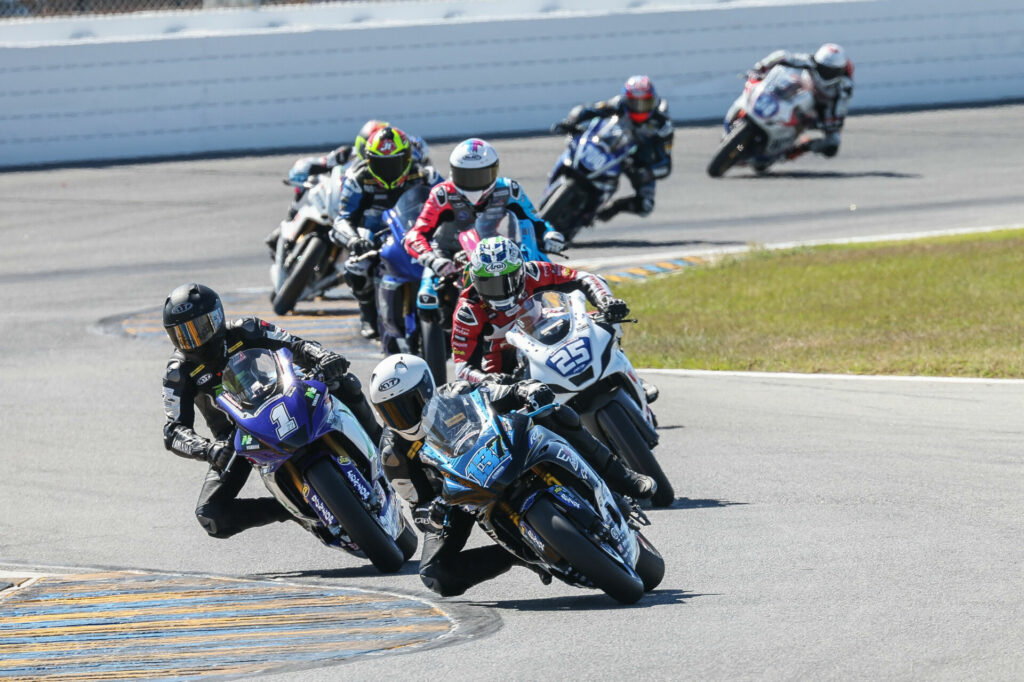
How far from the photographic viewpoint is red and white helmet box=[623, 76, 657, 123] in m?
19.0

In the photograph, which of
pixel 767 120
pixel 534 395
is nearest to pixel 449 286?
pixel 534 395

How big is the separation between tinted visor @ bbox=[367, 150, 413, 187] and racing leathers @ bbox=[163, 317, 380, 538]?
15.7 feet

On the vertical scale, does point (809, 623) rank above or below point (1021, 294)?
above

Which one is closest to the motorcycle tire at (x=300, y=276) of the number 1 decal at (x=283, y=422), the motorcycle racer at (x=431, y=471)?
the number 1 decal at (x=283, y=422)

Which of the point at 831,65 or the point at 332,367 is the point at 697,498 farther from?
the point at 831,65

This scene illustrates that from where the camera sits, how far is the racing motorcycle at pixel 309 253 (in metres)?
16.0

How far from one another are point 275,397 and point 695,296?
850 centimetres

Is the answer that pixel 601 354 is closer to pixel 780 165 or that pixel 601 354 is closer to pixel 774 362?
pixel 774 362

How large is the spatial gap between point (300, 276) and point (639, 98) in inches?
204

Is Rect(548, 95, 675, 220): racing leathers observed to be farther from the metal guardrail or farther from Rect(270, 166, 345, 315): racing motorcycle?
the metal guardrail

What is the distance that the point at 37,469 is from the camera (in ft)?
36.3

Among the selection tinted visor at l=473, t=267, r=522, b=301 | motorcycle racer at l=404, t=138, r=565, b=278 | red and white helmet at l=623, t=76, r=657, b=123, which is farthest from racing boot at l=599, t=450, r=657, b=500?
red and white helmet at l=623, t=76, r=657, b=123

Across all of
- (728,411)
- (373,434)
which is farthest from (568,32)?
(373,434)

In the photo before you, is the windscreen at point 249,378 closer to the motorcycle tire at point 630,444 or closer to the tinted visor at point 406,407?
the tinted visor at point 406,407
